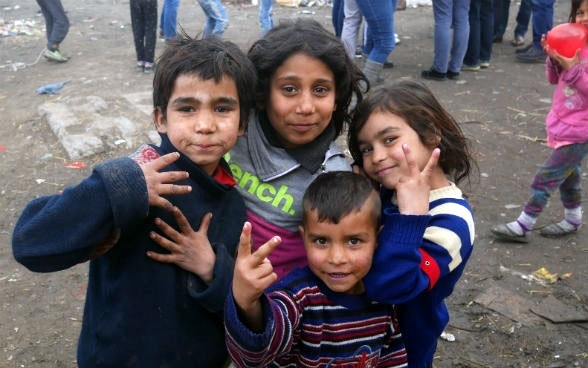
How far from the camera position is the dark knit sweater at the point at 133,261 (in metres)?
1.30

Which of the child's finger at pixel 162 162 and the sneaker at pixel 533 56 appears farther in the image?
the sneaker at pixel 533 56

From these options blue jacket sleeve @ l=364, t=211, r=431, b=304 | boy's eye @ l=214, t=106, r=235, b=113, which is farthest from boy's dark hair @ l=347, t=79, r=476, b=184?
boy's eye @ l=214, t=106, r=235, b=113

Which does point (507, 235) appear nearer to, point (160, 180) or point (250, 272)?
point (250, 272)

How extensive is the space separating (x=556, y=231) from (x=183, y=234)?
10.7 ft

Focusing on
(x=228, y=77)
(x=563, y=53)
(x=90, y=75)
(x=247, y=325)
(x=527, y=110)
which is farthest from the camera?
(x=90, y=75)

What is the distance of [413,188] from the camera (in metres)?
1.55

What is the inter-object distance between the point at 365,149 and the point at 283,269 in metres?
0.46

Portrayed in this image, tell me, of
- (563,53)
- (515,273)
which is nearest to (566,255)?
(515,273)

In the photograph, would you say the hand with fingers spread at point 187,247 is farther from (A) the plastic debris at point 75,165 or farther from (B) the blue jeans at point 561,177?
(A) the plastic debris at point 75,165

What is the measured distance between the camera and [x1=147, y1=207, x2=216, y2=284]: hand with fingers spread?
4.91ft

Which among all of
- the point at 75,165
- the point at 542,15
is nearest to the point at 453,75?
the point at 542,15

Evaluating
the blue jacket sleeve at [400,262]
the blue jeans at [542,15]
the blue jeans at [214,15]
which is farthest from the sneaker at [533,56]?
the blue jacket sleeve at [400,262]

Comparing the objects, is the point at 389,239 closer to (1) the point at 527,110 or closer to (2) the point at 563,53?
(2) the point at 563,53

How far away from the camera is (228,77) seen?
161 cm
